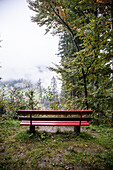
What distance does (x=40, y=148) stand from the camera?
2.88 m

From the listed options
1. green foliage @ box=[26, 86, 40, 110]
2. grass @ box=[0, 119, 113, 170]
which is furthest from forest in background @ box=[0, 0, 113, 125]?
grass @ box=[0, 119, 113, 170]

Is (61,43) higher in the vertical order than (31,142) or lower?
higher

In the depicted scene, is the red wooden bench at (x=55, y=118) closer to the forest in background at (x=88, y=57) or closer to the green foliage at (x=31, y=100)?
the forest in background at (x=88, y=57)

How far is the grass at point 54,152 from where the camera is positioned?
7.47 ft

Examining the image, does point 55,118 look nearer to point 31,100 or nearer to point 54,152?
point 54,152

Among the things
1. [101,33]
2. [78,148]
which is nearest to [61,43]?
[101,33]

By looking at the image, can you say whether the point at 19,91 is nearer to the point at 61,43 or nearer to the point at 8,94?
the point at 8,94

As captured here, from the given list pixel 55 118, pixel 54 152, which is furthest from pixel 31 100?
pixel 54 152

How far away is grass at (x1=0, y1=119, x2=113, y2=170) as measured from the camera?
2.28 m

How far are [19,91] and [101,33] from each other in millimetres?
A: 6942

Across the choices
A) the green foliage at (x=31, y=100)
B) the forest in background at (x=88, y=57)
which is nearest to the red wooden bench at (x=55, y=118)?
the forest in background at (x=88, y=57)

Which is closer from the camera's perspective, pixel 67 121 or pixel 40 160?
pixel 40 160

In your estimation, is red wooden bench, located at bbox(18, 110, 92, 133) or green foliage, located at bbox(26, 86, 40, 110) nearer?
red wooden bench, located at bbox(18, 110, 92, 133)

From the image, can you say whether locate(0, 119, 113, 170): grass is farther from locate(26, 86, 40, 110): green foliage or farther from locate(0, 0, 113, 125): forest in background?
locate(26, 86, 40, 110): green foliage
